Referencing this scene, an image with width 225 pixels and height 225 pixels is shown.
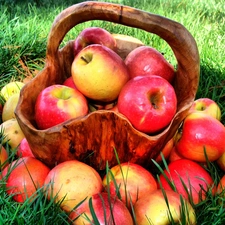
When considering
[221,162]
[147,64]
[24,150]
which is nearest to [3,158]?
[24,150]

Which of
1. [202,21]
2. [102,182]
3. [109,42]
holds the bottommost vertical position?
[202,21]

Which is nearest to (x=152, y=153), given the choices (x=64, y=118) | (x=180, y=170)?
(x=180, y=170)

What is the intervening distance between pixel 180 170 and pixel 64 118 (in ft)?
1.75

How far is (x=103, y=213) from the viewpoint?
127 cm

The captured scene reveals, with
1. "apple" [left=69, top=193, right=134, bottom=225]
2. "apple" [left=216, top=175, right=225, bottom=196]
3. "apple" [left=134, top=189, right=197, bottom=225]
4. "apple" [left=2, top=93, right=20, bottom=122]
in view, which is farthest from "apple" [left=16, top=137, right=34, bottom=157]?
"apple" [left=216, top=175, right=225, bottom=196]

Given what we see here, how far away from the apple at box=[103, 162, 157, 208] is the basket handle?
44cm

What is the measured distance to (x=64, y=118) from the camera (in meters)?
1.62

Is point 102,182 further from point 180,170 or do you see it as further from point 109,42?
point 109,42

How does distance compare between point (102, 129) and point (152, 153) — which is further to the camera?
point (152, 153)

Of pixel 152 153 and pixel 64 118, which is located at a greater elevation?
pixel 64 118

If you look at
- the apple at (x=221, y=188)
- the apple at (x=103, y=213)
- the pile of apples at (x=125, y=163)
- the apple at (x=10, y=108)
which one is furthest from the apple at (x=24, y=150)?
the apple at (x=221, y=188)

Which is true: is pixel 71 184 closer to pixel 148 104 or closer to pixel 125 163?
pixel 125 163

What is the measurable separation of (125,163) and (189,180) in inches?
10.7

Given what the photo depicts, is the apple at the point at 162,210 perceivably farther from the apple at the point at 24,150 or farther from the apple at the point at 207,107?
the apple at the point at 207,107
